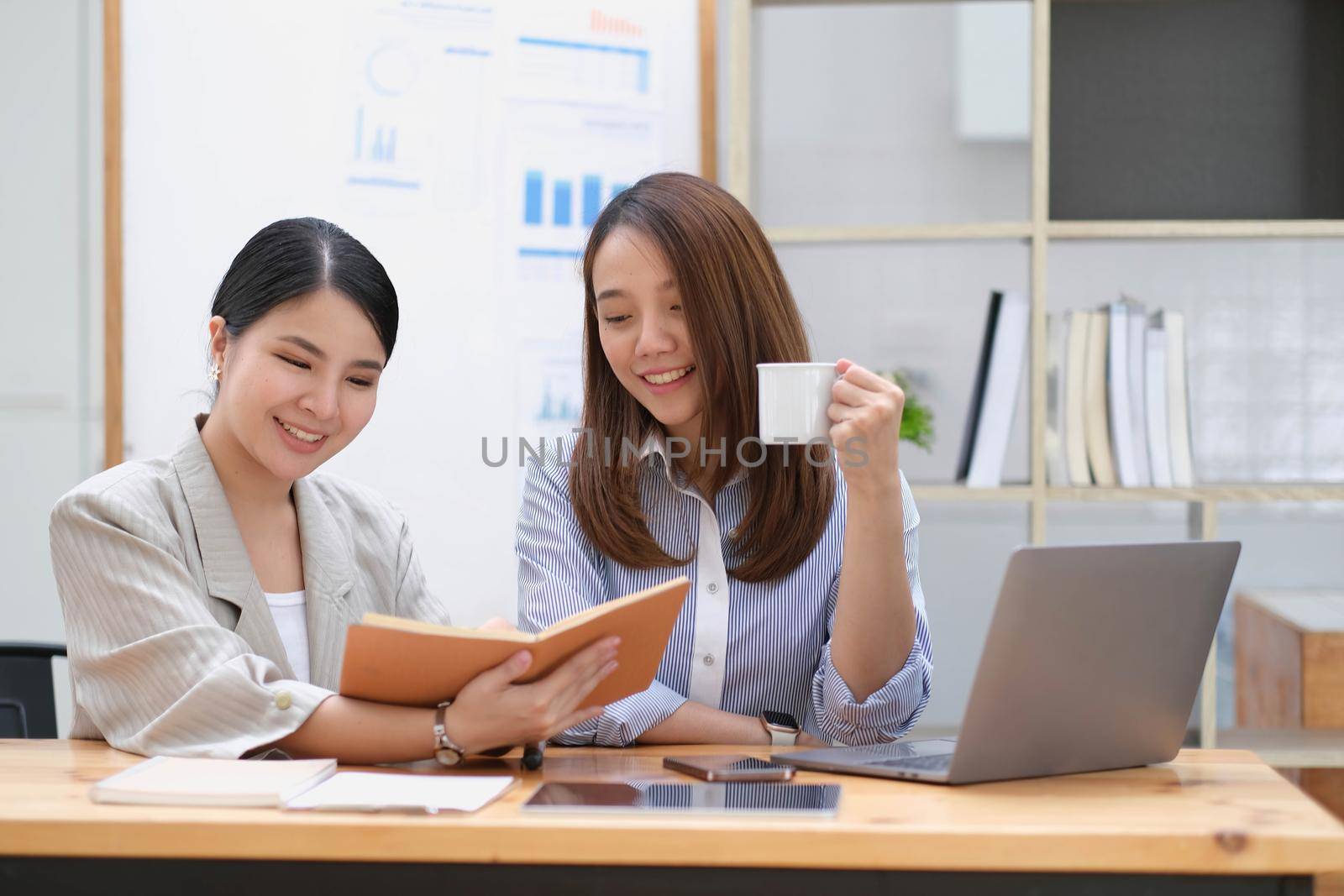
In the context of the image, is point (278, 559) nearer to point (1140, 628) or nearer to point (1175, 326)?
point (1140, 628)

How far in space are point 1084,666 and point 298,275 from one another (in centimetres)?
98

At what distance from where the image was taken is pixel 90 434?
2773 mm

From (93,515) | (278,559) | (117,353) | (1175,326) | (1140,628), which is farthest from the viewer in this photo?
(117,353)

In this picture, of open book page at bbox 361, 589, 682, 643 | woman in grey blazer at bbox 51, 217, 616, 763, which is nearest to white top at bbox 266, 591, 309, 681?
woman in grey blazer at bbox 51, 217, 616, 763

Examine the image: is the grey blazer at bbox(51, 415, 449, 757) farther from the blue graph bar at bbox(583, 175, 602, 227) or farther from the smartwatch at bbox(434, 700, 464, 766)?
the blue graph bar at bbox(583, 175, 602, 227)

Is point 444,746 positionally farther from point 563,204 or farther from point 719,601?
point 563,204

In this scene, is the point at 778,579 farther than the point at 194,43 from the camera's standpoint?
No

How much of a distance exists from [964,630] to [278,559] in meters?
1.68

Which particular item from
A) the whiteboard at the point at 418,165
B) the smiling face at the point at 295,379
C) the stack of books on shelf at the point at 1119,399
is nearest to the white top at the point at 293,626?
the smiling face at the point at 295,379

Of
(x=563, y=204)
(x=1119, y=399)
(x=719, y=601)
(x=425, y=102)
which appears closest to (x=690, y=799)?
(x=719, y=601)

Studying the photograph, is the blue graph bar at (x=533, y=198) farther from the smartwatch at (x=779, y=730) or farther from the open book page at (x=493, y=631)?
the open book page at (x=493, y=631)

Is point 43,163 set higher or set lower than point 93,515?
higher

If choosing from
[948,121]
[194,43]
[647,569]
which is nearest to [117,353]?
[194,43]

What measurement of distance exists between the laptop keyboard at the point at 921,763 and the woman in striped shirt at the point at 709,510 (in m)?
0.27
